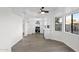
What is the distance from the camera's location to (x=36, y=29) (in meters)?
16.6

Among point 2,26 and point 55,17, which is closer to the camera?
point 2,26

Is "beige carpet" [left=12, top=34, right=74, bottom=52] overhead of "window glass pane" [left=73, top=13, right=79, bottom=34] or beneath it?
beneath

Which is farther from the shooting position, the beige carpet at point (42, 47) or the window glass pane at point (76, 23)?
the window glass pane at point (76, 23)

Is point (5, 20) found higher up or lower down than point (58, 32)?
higher up

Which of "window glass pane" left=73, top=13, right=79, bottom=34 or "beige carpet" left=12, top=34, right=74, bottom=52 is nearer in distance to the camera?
"beige carpet" left=12, top=34, right=74, bottom=52

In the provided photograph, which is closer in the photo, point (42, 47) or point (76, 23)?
point (76, 23)

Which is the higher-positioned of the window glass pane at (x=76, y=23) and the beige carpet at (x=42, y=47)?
the window glass pane at (x=76, y=23)

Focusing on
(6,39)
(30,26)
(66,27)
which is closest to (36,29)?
(30,26)

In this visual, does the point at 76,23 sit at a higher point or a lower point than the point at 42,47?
higher
